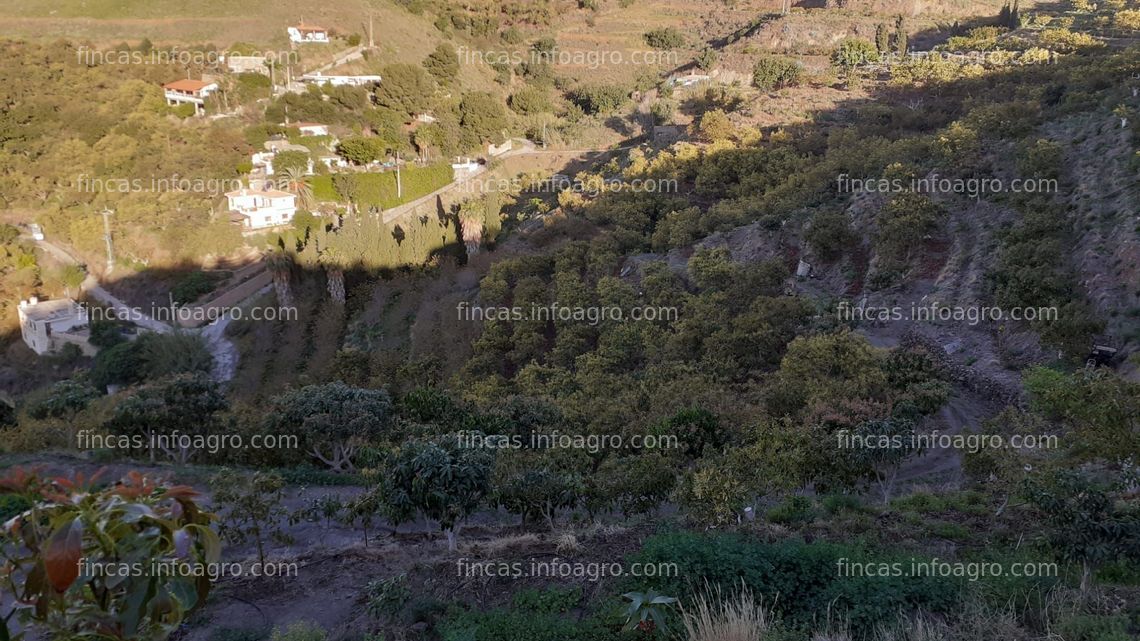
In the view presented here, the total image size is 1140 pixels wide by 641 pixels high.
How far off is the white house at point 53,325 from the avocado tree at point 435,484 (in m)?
27.9

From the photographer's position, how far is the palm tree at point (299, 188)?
34969 mm

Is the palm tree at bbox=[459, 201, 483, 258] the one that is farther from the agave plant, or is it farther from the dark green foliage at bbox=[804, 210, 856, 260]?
the agave plant

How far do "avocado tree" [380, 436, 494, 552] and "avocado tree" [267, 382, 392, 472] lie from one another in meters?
4.43

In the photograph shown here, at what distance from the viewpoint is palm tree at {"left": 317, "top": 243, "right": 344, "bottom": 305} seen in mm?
27000

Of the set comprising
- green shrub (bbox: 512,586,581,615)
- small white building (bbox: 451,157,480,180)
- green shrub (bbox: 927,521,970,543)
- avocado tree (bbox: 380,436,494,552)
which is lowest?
green shrub (bbox: 927,521,970,543)

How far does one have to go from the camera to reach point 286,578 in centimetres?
637

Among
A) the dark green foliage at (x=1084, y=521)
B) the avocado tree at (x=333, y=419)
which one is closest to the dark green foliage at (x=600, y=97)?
Result: the avocado tree at (x=333, y=419)

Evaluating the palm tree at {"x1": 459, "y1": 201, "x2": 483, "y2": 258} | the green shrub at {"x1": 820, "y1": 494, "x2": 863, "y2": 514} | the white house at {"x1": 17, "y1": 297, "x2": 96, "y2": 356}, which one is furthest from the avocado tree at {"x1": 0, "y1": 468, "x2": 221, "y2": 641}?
the white house at {"x1": 17, "y1": 297, "x2": 96, "y2": 356}

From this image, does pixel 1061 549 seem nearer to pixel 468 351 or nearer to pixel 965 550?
pixel 965 550

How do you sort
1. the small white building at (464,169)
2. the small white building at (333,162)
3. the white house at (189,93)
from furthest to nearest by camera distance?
the white house at (189,93) < the small white building at (464,169) < the small white building at (333,162)

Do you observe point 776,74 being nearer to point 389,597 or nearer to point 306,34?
point 306,34

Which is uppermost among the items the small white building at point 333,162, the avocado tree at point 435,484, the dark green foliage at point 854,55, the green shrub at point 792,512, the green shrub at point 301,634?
the dark green foliage at point 854,55

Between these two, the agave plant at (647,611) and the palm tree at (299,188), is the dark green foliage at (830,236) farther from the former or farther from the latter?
the palm tree at (299,188)

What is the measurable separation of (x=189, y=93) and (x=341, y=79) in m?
8.46
